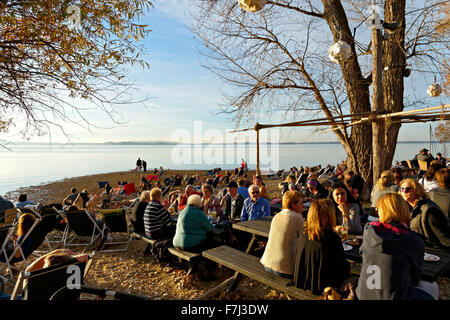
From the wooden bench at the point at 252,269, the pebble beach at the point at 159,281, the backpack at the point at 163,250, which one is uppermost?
the wooden bench at the point at 252,269

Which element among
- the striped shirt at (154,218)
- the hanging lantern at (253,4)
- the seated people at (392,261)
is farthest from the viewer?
the striped shirt at (154,218)

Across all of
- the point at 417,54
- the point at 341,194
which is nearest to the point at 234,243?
the point at 341,194

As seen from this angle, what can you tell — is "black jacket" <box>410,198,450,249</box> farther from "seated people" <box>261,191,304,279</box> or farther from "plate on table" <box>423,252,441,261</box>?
"seated people" <box>261,191,304,279</box>

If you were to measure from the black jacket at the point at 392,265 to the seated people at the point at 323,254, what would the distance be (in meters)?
0.30

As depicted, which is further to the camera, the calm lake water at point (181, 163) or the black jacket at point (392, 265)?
the calm lake water at point (181, 163)

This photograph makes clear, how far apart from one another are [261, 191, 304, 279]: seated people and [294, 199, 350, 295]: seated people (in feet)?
1.03

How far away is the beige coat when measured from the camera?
2.61 meters

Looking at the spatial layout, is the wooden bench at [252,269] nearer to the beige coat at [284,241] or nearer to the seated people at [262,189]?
the beige coat at [284,241]

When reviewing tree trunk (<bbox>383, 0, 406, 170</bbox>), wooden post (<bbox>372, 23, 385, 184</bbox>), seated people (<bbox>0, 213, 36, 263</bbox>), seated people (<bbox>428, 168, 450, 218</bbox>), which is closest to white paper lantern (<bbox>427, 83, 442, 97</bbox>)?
tree trunk (<bbox>383, 0, 406, 170</bbox>)

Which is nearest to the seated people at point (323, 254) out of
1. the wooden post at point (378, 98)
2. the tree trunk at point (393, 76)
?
the wooden post at point (378, 98)

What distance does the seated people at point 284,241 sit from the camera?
8.57ft

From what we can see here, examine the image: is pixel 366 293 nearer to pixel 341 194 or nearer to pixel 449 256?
pixel 449 256

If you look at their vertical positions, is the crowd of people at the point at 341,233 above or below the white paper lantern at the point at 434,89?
below

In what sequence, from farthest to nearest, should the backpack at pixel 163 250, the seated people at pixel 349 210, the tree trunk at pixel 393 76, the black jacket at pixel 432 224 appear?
the tree trunk at pixel 393 76, the backpack at pixel 163 250, the seated people at pixel 349 210, the black jacket at pixel 432 224
